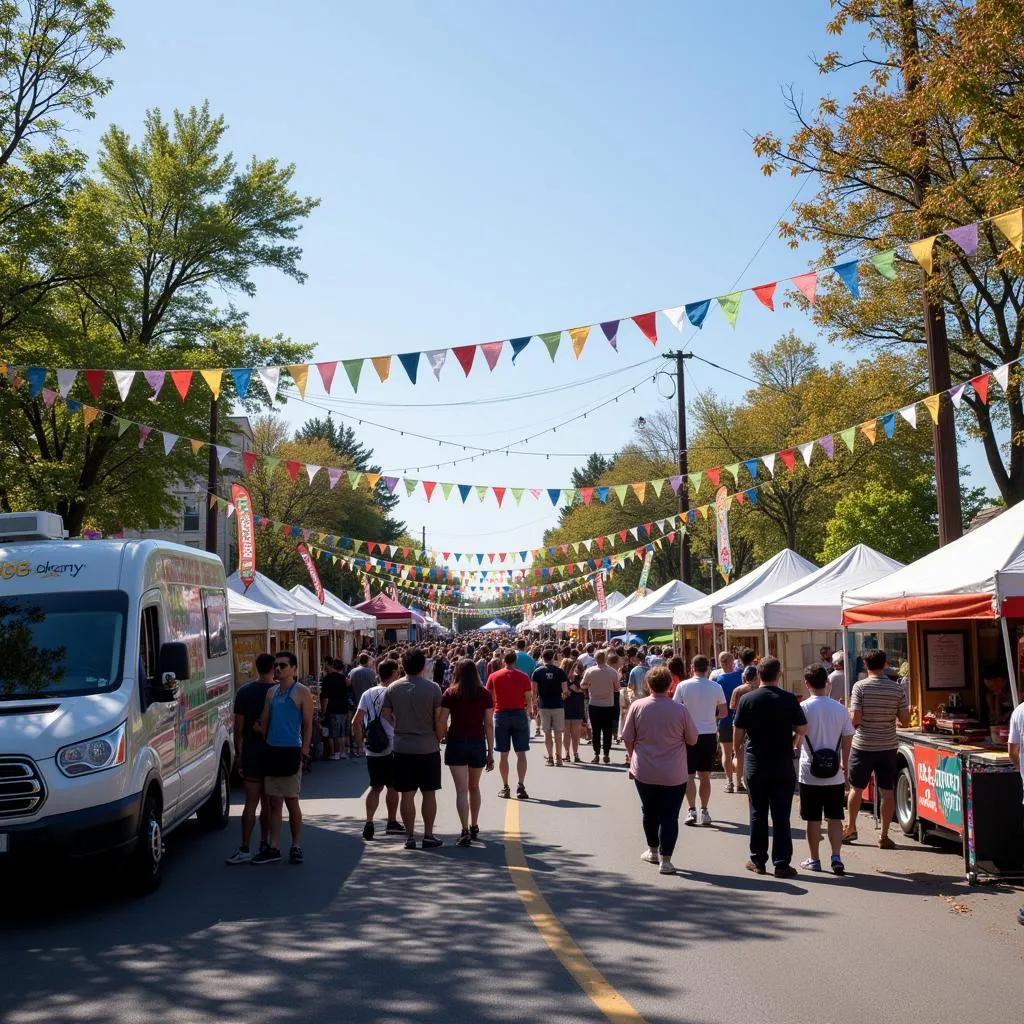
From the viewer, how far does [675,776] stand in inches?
390

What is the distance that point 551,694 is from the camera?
1892 cm

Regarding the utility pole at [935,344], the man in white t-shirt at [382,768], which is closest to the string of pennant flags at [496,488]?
the utility pole at [935,344]

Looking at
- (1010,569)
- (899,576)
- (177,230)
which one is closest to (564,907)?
(1010,569)

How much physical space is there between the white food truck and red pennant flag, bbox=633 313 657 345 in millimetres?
6584

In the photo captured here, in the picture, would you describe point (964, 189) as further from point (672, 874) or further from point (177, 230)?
point (177, 230)

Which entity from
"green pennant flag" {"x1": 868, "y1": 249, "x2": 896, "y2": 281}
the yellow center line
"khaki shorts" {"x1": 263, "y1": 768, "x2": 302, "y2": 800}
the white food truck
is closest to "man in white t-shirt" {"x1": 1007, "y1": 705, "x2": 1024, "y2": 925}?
the yellow center line

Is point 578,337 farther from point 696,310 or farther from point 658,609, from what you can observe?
point 658,609

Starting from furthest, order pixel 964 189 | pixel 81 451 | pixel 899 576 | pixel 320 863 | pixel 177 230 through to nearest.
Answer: pixel 177 230 < pixel 81 451 < pixel 964 189 < pixel 899 576 < pixel 320 863

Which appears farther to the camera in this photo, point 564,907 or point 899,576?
point 899,576

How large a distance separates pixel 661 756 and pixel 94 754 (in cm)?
444

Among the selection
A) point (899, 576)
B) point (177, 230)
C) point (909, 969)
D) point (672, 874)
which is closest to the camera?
point (909, 969)

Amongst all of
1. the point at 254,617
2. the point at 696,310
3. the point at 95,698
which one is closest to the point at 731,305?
the point at 696,310

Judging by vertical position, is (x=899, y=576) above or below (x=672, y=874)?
above

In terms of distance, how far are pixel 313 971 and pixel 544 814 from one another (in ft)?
23.7
